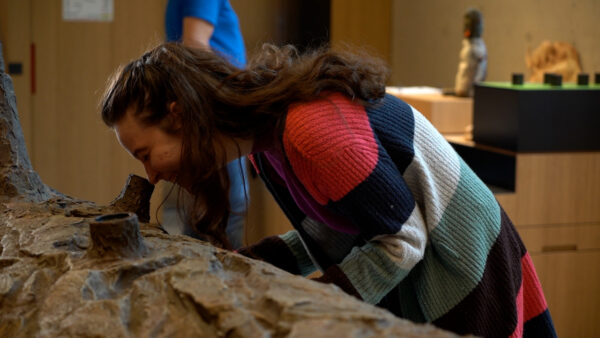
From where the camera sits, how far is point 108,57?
15.4 feet

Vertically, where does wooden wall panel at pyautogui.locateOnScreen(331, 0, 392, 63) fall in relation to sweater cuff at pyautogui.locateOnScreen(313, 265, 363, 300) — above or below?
above

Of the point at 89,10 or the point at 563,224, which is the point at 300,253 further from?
the point at 89,10

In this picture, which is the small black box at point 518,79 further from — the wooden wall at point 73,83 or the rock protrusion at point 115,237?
the rock protrusion at point 115,237

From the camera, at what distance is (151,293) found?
1050 millimetres

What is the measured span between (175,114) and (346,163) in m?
0.34

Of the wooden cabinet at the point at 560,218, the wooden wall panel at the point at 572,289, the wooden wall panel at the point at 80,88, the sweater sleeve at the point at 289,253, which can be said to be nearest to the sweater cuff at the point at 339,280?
the sweater sleeve at the point at 289,253

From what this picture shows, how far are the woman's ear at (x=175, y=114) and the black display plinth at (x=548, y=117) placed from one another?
71.1 inches

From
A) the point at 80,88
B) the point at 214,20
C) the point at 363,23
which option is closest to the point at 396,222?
the point at 214,20

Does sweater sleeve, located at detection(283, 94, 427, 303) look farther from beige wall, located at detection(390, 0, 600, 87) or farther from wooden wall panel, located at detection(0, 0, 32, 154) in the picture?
wooden wall panel, located at detection(0, 0, 32, 154)

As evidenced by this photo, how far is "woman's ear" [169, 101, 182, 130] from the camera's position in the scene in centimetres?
150

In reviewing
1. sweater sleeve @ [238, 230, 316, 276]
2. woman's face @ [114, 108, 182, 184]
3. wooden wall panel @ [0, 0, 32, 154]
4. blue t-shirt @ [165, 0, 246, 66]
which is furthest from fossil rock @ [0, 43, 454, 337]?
wooden wall panel @ [0, 0, 32, 154]

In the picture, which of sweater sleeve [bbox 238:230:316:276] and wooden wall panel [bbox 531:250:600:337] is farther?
wooden wall panel [bbox 531:250:600:337]

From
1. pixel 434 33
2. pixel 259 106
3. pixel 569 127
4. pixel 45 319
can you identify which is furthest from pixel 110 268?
pixel 434 33

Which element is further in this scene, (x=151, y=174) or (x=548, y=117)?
(x=548, y=117)
